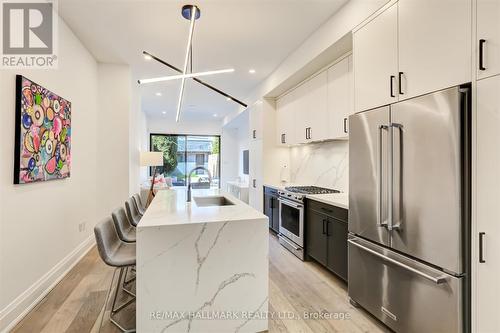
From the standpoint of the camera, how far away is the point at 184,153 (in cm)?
987

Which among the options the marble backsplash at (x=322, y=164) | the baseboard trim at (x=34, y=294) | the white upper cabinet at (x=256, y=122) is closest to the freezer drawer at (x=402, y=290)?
the marble backsplash at (x=322, y=164)

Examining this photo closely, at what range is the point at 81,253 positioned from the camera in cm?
357

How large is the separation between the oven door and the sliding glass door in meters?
5.52

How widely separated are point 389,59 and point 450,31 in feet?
1.60

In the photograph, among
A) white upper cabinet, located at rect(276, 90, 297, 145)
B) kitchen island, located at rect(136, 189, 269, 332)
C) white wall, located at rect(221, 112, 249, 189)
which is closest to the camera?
kitchen island, located at rect(136, 189, 269, 332)

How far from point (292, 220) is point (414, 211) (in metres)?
2.21

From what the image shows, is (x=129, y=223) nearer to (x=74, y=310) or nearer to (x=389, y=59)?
(x=74, y=310)

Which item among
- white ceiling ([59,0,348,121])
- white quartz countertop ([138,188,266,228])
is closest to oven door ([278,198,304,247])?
white quartz countertop ([138,188,266,228])

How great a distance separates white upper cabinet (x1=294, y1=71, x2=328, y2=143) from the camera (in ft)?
12.0

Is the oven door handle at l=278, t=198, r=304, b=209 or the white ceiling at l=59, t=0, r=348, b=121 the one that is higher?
the white ceiling at l=59, t=0, r=348, b=121

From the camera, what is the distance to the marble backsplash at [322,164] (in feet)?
12.2

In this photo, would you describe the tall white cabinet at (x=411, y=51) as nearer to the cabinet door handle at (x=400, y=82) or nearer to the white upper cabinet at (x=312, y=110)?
the cabinet door handle at (x=400, y=82)

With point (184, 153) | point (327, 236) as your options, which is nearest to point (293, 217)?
point (327, 236)

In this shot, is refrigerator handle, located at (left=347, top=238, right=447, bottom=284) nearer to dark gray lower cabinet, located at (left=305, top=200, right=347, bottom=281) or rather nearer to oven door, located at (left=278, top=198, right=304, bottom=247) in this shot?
dark gray lower cabinet, located at (left=305, top=200, right=347, bottom=281)
